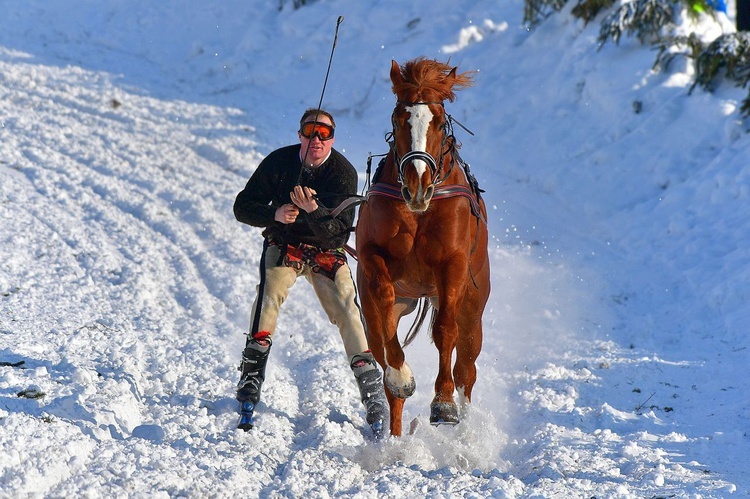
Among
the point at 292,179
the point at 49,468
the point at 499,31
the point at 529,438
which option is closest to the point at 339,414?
the point at 529,438

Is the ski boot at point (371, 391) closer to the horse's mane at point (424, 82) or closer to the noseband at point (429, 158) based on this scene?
the noseband at point (429, 158)

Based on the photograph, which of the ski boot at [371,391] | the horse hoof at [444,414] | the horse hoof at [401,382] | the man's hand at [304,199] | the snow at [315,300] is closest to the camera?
the snow at [315,300]

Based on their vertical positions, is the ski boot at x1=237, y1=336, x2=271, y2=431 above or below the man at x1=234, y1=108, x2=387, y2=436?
below

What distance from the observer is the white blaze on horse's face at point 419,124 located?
4.52m

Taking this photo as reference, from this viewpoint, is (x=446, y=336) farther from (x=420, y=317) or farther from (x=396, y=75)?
(x=396, y=75)

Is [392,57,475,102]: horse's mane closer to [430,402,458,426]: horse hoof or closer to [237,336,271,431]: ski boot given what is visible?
[430,402,458,426]: horse hoof

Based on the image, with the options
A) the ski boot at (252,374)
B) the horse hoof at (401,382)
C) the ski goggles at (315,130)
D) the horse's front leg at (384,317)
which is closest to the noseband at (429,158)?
the horse's front leg at (384,317)

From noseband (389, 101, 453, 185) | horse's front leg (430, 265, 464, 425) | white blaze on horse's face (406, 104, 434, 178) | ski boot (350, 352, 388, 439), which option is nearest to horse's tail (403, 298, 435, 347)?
ski boot (350, 352, 388, 439)

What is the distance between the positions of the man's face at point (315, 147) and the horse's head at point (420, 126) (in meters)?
0.95

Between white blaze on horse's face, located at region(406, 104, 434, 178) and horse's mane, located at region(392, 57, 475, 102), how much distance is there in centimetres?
8

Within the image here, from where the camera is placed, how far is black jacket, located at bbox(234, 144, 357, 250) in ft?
18.4

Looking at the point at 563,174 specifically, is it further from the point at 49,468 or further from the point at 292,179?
the point at 49,468

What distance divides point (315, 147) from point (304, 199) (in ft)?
1.69

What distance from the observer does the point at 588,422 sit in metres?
5.62
